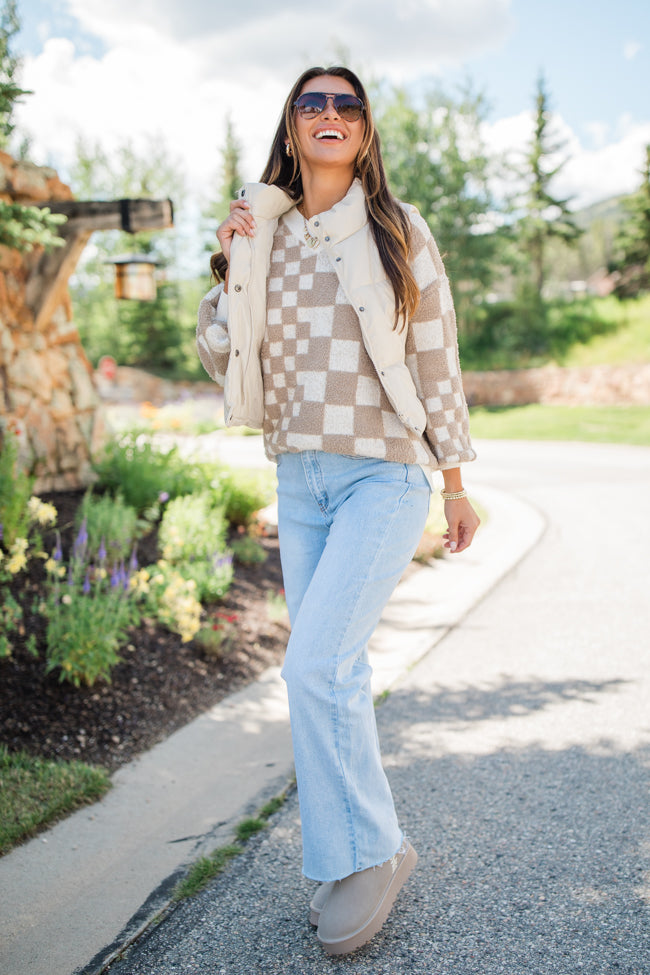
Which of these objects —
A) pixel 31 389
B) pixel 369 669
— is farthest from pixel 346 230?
pixel 31 389

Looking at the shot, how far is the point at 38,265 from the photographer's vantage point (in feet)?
20.7

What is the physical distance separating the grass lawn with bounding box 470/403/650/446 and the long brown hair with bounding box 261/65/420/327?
1442 cm

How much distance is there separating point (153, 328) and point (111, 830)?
29182 millimetres

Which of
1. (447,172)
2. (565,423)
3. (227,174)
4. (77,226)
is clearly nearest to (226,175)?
(227,174)

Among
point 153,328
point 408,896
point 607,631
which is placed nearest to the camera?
point 408,896

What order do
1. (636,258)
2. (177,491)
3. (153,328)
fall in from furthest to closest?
1. (153,328)
2. (636,258)
3. (177,491)

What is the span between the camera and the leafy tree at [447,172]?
1028 inches

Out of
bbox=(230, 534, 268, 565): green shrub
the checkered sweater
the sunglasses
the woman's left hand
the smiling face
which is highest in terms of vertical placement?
the sunglasses

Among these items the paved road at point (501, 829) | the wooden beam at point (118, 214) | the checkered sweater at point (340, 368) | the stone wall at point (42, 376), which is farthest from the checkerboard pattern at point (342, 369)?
the wooden beam at point (118, 214)

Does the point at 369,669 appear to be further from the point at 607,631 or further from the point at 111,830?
the point at 607,631

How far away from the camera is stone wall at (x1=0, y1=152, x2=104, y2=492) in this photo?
240 inches

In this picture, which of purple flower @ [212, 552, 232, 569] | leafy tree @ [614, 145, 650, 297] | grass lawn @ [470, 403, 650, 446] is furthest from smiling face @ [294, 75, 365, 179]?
leafy tree @ [614, 145, 650, 297]

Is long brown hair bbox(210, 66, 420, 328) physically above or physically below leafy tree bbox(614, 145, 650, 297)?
Result: below

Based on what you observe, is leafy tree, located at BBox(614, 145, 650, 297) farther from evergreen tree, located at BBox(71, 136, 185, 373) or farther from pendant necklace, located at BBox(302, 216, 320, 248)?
pendant necklace, located at BBox(302, 216, 320, 248)
